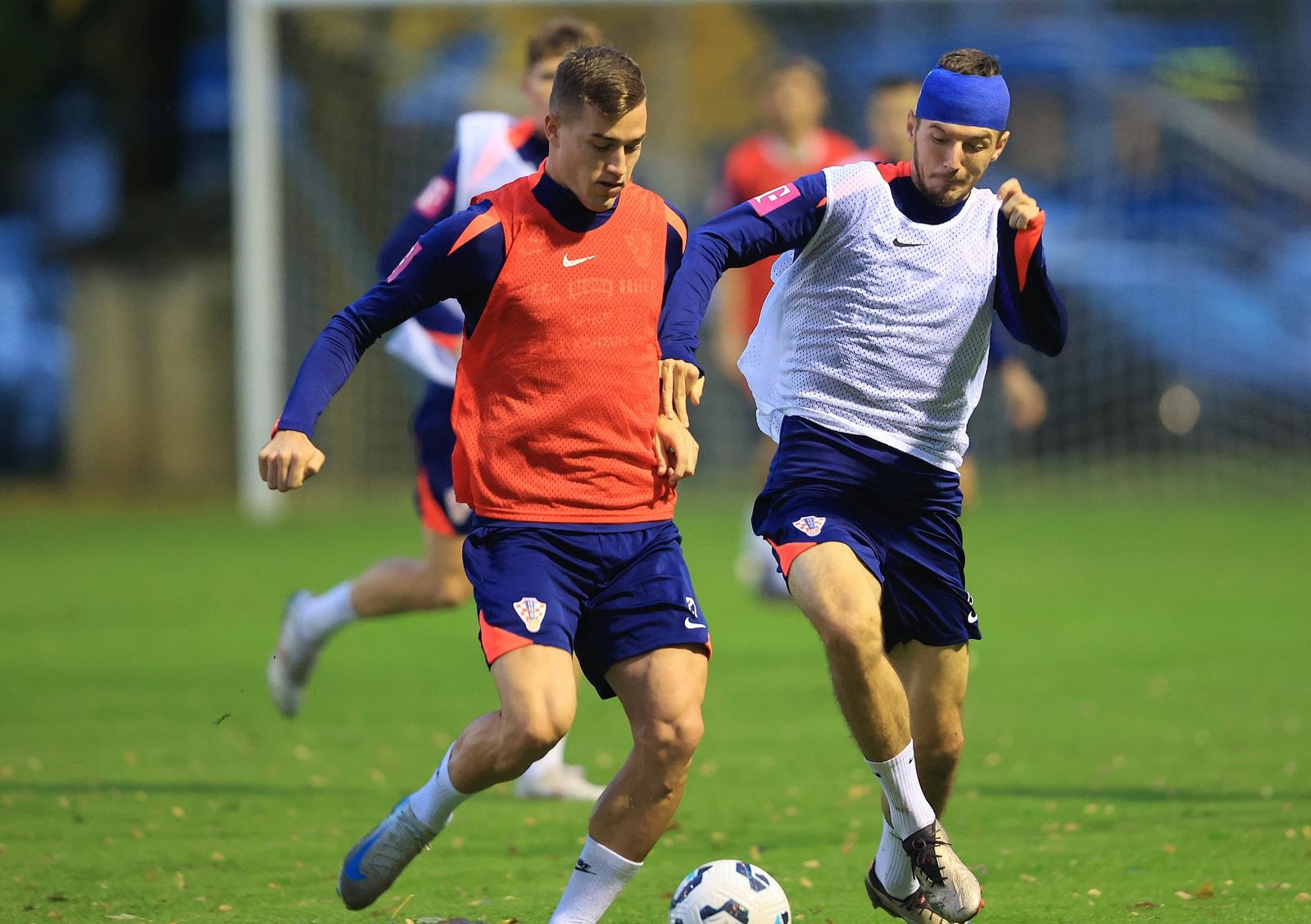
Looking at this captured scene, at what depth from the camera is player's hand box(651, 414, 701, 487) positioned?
16.0 ft

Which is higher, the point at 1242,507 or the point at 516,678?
the point at 516,678

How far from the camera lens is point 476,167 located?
696cm

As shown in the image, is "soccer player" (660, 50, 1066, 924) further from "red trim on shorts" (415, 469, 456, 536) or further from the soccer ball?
"red trim on shorts" (415, 469, 456, 536)

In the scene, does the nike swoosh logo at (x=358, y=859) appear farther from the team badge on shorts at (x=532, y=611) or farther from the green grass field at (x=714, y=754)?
the team badge on shorts at (x=532, y=611)

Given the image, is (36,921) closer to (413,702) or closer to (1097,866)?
(1097,866)

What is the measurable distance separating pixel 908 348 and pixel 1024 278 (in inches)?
14.6

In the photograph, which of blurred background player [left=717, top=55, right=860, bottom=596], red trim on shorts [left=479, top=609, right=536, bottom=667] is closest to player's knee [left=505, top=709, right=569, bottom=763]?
red trim on shorts [left=479, top=609, right=536, bottom=667]

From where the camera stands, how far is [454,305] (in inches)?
281

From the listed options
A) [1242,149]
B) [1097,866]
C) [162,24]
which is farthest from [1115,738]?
[162,24]

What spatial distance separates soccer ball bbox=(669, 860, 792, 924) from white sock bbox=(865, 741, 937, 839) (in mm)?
402

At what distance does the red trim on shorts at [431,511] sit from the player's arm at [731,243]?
2258 millimetres

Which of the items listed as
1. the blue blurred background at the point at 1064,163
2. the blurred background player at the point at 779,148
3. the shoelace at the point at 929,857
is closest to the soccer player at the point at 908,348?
the shoelace at the point at 929,857

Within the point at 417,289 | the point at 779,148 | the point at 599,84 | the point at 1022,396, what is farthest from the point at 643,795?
the point at 779,148

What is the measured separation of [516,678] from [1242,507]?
1397 cm
